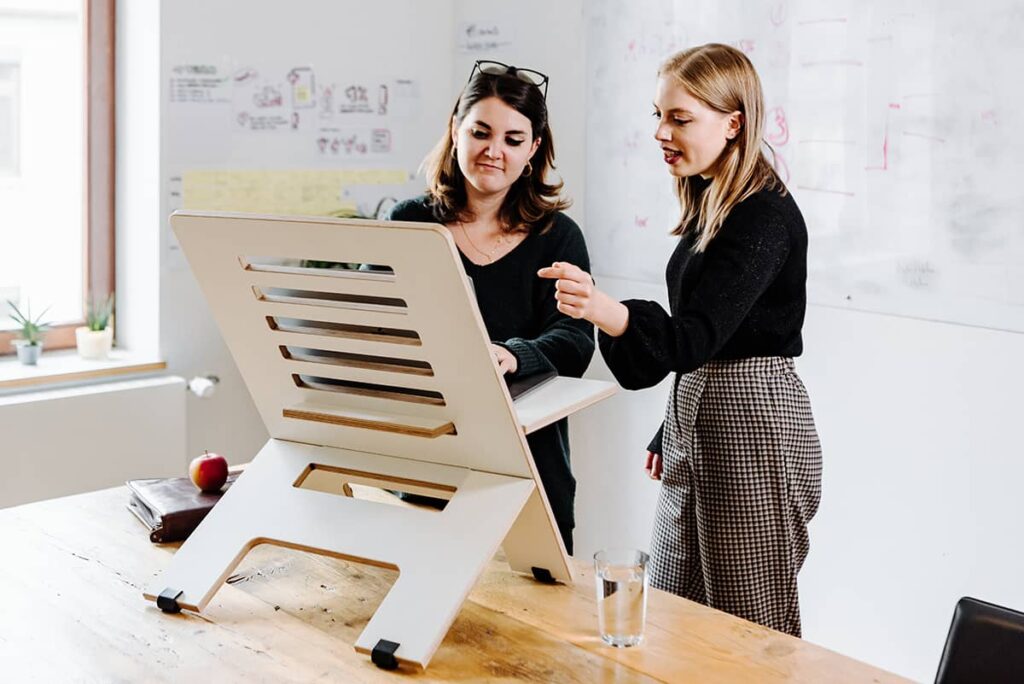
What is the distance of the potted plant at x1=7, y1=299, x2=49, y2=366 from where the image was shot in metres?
3.31

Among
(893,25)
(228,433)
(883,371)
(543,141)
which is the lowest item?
(228,433)

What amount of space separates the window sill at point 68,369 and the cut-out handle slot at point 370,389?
5.63 feet

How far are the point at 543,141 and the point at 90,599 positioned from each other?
1.17m

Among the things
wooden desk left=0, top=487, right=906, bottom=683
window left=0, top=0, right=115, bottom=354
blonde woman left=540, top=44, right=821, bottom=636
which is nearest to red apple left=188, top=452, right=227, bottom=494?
wooden desk left=0, top=487, right=906, bottom=683

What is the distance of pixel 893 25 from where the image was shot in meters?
2.77

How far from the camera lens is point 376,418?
164 cm

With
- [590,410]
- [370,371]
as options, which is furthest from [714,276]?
[590,410]

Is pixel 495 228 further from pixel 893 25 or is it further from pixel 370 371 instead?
pixel 893 25

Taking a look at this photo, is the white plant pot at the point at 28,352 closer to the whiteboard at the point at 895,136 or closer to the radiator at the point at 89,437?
the radiator at the point at 89,437

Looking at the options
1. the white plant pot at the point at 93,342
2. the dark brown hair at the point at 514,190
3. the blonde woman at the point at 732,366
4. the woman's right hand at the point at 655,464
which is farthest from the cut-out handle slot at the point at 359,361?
the white plant pot at the point at 93,342

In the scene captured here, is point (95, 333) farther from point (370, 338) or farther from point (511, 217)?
point (370, 338)

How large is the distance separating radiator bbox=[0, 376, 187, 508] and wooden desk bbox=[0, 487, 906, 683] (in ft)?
4.40

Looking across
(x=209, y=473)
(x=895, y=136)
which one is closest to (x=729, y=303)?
(x=209, y=473)

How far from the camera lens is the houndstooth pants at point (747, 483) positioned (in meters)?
2.01
